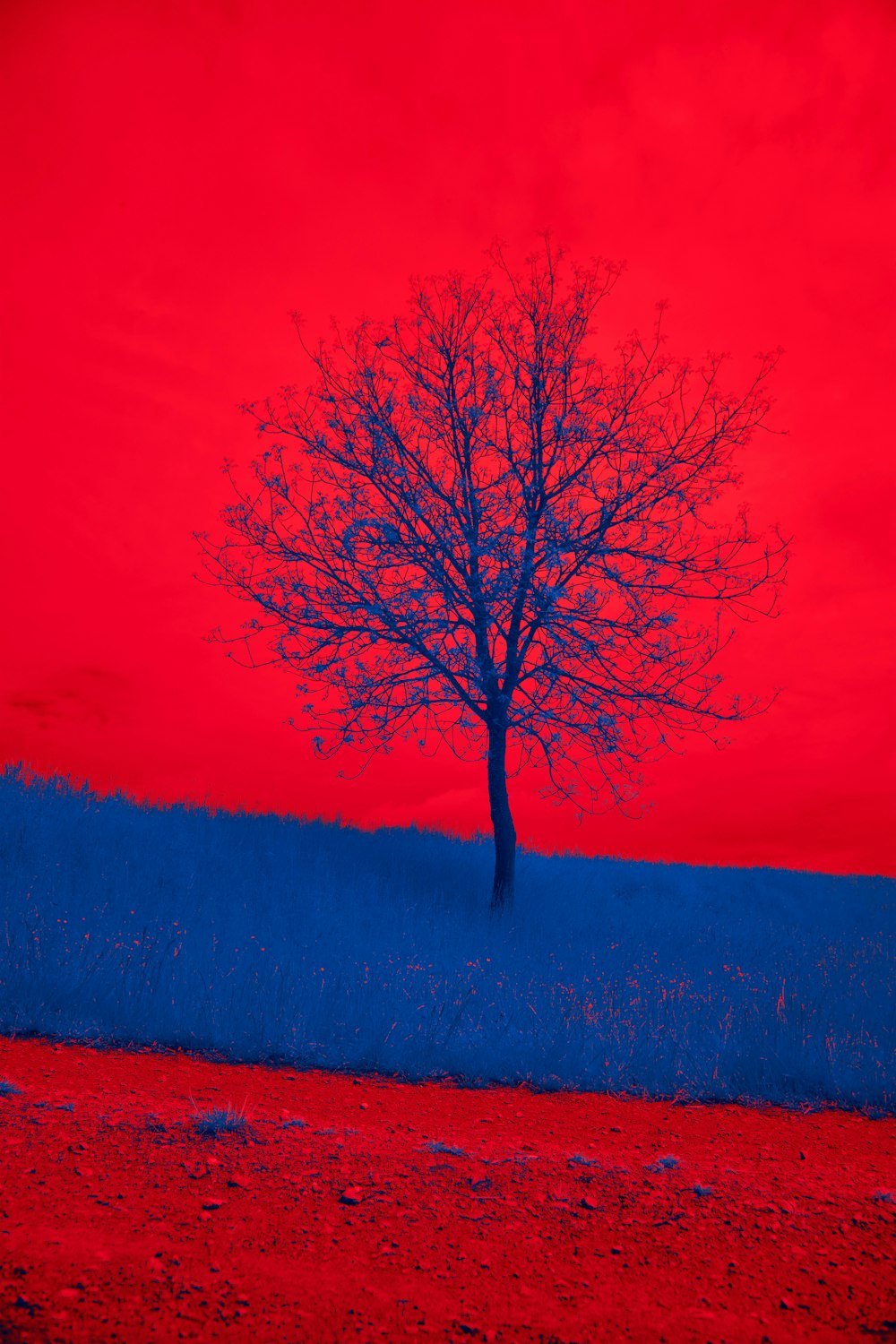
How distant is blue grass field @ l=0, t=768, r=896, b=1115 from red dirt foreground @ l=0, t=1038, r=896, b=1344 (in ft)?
3.37

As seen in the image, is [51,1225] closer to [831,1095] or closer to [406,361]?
[831,1095]

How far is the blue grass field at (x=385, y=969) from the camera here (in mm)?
7062

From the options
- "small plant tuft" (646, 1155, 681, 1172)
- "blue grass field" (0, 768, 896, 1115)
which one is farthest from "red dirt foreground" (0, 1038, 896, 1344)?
"blue grass field" (0, 768, 896, 1115)

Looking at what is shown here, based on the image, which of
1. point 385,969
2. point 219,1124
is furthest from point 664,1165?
point 385,969

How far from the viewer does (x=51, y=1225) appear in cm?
374

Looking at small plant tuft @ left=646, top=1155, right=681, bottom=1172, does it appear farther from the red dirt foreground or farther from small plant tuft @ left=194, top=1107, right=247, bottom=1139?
small plant tuft @ left=194, top=1107, right=247, bottom=1139

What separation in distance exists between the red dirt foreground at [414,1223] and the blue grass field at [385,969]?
1.03 meters

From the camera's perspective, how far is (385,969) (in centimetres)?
884

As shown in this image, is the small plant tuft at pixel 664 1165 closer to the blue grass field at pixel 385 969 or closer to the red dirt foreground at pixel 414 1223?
the red dirt foreground at pixel 414 1223

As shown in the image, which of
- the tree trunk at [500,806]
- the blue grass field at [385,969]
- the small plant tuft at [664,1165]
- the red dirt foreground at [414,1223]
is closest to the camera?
the red dirt foreground at [414,1223]

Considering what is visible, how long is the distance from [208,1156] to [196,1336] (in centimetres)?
159

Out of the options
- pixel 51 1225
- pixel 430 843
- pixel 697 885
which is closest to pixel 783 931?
pixel 697 885

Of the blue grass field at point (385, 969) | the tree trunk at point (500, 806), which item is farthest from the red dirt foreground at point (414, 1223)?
the tree trunk at point (500, 806)

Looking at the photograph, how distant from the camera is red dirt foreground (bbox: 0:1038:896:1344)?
3.23 m
